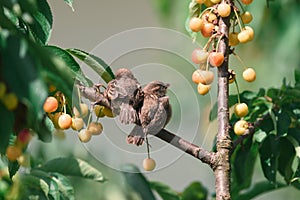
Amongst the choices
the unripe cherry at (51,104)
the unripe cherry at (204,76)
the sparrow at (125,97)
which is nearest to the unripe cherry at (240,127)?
the unripe cherry at (204,76)

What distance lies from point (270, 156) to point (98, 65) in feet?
1.83

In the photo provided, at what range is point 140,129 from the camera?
1.27 meters

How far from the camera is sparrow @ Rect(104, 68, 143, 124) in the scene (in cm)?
124

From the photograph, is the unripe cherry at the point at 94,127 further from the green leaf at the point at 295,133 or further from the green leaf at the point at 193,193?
the green leaf at the point at 193,193

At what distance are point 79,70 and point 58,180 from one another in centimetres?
45

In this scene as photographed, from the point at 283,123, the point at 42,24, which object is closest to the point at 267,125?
the point at 283,123

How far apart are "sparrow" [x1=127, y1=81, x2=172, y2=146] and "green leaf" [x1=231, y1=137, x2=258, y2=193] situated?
54 cm

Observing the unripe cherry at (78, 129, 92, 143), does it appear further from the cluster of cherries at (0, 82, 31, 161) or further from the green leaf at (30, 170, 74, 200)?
the green leaf at (30, 170, 74, 200)

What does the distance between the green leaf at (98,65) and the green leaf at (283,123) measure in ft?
1.64

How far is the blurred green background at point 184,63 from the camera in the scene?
270cm

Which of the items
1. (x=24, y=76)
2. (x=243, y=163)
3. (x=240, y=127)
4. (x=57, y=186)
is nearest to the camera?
(x=24, y=76)

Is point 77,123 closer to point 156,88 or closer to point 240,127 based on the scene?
point 156,88

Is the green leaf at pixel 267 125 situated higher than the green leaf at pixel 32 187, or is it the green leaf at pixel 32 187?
the green leaf at pixel 267 125

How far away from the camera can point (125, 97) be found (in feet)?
4.12
